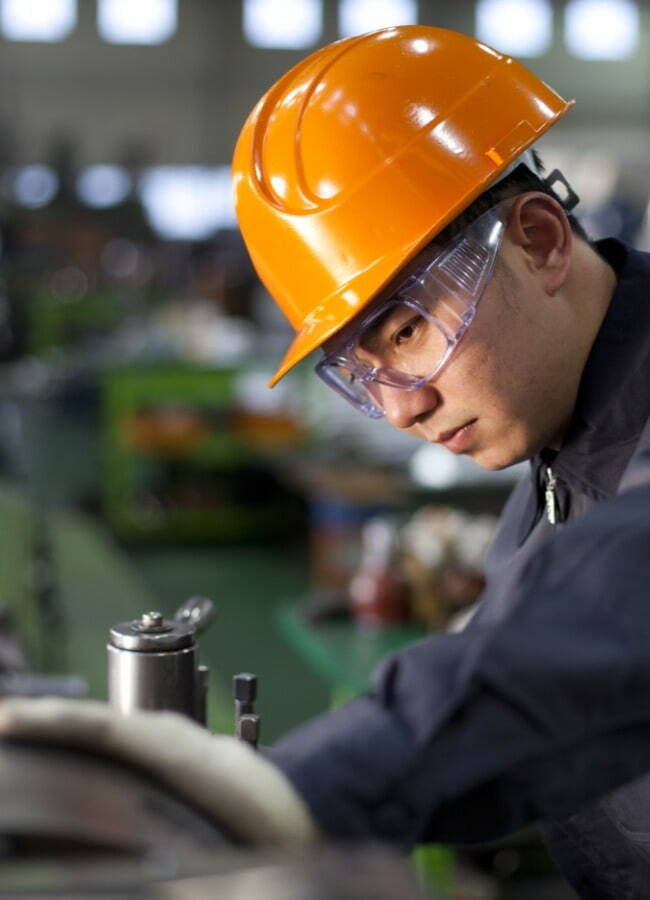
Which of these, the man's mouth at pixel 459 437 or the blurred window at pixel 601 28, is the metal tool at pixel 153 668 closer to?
the man's mouth at pixel 459 437

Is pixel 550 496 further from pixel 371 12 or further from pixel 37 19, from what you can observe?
pixel 371 12

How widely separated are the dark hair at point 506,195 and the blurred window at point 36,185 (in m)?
13.5

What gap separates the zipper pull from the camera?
4.78 ft

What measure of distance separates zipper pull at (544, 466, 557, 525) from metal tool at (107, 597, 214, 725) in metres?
0.49

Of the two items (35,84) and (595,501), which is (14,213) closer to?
(35,84)

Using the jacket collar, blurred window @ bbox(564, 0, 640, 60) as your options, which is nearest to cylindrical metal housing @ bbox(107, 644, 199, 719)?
the jacket collar

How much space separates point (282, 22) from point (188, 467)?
1010cm

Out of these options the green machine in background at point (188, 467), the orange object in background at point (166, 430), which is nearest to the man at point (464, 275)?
the orange object in background at point (166, 430)

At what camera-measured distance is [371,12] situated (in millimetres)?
16141

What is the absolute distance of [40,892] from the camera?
2.25 feet

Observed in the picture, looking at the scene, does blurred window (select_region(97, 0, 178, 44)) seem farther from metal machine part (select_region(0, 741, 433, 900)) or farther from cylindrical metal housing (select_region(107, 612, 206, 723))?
metal machine part (select_region(0, 741, 433, 900))

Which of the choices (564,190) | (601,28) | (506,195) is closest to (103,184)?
(601,28)

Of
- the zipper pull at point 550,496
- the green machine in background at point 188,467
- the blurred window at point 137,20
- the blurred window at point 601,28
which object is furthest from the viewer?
the blurred window at point 601,28

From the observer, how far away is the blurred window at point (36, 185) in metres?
14.5
